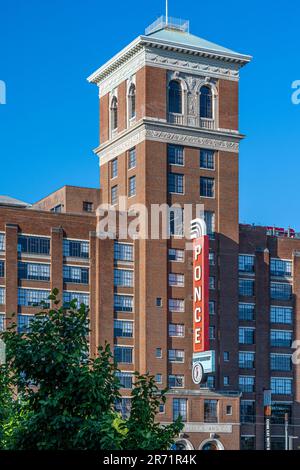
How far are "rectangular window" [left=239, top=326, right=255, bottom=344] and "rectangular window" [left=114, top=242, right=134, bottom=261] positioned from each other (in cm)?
1360

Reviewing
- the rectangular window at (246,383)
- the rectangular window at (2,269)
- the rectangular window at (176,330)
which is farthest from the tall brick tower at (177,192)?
the rectangular window at (2,269)

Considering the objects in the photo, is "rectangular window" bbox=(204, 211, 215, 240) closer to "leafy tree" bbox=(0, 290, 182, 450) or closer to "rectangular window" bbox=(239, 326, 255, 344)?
"rectangular window" bbox=(239, 326, 255, 344)

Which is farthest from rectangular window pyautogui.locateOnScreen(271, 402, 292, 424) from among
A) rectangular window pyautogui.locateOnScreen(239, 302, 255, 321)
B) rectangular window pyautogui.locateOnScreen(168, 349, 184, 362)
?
rectangular window pyautogui.locateOnScreen(168, 349, 184, 362)

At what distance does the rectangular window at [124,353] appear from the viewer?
106 meters

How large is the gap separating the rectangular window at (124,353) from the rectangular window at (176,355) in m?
3.61

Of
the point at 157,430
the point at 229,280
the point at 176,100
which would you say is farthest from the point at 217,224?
the point at 157,430

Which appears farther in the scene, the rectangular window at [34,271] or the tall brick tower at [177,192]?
the tall brick tower at [177,192]

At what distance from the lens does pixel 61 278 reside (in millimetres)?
105500

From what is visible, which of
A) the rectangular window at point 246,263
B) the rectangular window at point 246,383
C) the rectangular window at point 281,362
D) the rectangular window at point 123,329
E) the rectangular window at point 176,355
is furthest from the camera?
the rectangular window at point 281,362

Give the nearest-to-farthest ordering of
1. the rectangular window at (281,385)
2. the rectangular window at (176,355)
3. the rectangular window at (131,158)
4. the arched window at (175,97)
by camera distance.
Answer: the rectangular window at (176,355)
the rectangular window at (131,158)
the arched window at (175,97)
the rectangular window at (281,385)

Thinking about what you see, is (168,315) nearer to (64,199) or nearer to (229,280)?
(229,280)

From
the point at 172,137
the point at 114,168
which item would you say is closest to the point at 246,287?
the point at 172,137

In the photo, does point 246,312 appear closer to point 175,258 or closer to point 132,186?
point 175,258

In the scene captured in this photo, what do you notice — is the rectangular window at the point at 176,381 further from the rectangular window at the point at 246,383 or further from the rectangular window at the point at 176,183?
the rectangular window at the point at 176,183
